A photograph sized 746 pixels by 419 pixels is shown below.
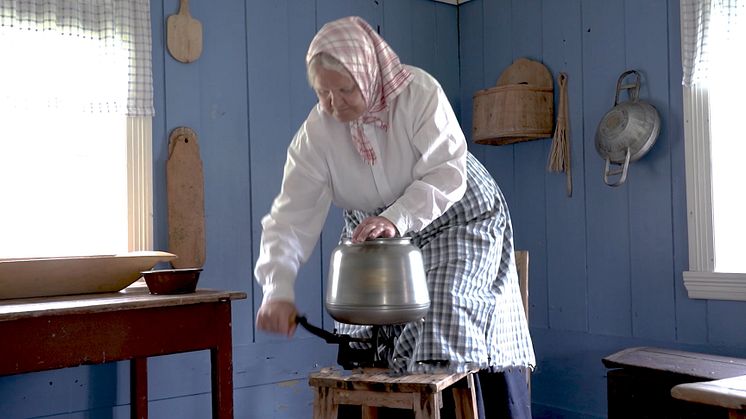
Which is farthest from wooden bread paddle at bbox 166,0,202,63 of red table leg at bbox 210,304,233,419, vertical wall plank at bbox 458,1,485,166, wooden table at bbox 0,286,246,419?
vertical wall plank at bbox 458,1,485,166

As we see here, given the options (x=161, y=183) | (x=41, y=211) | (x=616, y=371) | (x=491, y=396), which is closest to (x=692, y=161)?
(x=616, y=371)

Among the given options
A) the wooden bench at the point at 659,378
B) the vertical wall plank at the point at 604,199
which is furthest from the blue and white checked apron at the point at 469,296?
the vertical wall plank at the point at 604,199

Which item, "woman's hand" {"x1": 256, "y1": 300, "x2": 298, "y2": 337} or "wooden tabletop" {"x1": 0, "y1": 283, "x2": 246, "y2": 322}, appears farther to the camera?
"wooden tabletop" {"x1": 0, "y1": 283, "x2": 246, "y2": 322}

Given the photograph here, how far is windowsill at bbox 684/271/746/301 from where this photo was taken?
3105 millimetres

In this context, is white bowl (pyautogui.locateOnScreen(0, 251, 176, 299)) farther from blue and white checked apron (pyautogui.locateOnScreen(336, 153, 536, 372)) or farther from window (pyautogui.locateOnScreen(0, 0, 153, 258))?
blue and white checked apron (pyautogui.locateOnScreen(336, 153, 536, 372))

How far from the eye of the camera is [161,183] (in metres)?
3.38

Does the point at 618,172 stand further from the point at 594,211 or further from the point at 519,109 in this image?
the point at 519,109

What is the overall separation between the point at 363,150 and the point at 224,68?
5.51 ft

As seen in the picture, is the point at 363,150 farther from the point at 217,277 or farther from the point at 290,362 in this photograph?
the point at 290,362

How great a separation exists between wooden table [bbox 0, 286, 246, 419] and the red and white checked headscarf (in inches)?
37.3

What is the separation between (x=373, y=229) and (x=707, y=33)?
2051 millimetres

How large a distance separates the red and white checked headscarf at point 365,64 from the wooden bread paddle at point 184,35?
63.0 inches

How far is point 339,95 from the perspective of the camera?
1931mm

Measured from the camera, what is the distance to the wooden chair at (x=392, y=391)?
6.12ft
